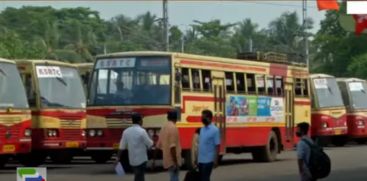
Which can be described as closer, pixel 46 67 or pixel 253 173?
pixel 253 173

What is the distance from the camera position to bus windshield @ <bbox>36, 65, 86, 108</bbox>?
88.6ft

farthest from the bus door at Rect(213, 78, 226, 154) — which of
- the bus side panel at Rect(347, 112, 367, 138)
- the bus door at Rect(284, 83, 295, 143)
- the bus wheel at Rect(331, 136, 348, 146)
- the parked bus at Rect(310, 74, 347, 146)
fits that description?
the bus wheel at Rect(331, 136, 348, 146)

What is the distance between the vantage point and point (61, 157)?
2916 cm

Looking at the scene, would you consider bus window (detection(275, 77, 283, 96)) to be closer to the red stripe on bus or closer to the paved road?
the red stripe on bus

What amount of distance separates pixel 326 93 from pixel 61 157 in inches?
558

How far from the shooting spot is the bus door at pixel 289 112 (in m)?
30.8

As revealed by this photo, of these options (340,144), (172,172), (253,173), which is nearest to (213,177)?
(253,173)

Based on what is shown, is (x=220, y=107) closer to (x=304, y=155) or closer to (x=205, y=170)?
(x=205, y=170)

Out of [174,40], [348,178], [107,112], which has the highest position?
[174,40]

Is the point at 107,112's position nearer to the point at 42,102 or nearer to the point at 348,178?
the point at 42,102

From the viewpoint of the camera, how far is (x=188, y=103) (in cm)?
2486

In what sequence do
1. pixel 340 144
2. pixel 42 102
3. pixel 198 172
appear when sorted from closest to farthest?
1. pixel 198 172
2. pixel 42 102
3. pixel 340 144

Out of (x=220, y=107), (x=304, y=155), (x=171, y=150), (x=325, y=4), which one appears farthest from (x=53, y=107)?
(x=304, y=155)

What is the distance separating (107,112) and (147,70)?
1.40 metres
